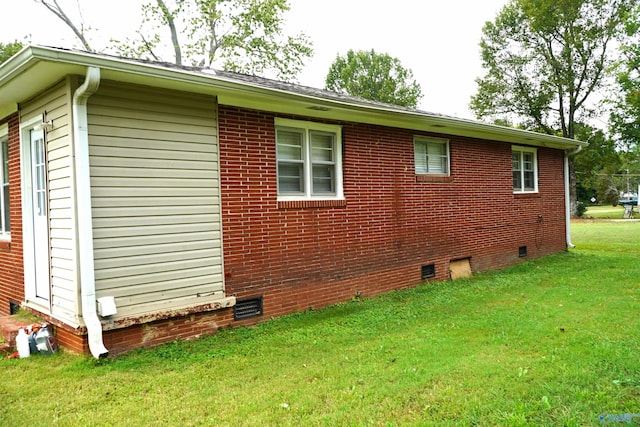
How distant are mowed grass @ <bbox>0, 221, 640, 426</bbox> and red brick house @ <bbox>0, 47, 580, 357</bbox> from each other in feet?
1.50

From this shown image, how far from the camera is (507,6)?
105 feet

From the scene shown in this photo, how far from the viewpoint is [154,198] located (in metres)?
5.30

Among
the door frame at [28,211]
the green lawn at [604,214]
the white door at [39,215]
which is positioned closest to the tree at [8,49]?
the door frame at [28,211]

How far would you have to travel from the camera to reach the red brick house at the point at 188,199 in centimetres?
482

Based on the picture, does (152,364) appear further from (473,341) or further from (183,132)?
(473,341)

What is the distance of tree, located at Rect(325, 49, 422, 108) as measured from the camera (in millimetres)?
46625

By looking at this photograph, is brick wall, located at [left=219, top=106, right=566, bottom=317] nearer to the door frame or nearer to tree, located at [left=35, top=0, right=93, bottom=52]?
the door frame

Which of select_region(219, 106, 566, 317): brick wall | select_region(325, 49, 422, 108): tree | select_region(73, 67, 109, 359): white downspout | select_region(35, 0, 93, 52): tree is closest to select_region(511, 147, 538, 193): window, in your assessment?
select_region(219, 106, 566, 317): brick wall

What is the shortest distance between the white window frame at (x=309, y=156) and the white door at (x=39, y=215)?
9.71 ft

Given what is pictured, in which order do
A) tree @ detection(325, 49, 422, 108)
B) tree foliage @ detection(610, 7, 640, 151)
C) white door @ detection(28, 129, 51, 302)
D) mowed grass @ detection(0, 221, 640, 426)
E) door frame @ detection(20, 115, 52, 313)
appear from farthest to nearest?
tree @ detection(325, 49, 422, 108), tree foliage @ detection(610, 7, 640, 151), door frame @ detection(20, 115, 52, 313), white door @ detection(28, 129, 51, 302), mowed grass @ detection(0, 221, 640, 426)

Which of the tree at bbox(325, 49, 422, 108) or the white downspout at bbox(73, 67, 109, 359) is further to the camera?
the tree at bbox(325, 49, 422, 108)

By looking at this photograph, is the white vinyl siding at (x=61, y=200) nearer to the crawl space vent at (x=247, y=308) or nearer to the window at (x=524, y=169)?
the crawl space vent at (x=247, y=308)

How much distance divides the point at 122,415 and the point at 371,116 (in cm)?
574

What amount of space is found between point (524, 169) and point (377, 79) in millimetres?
36871
